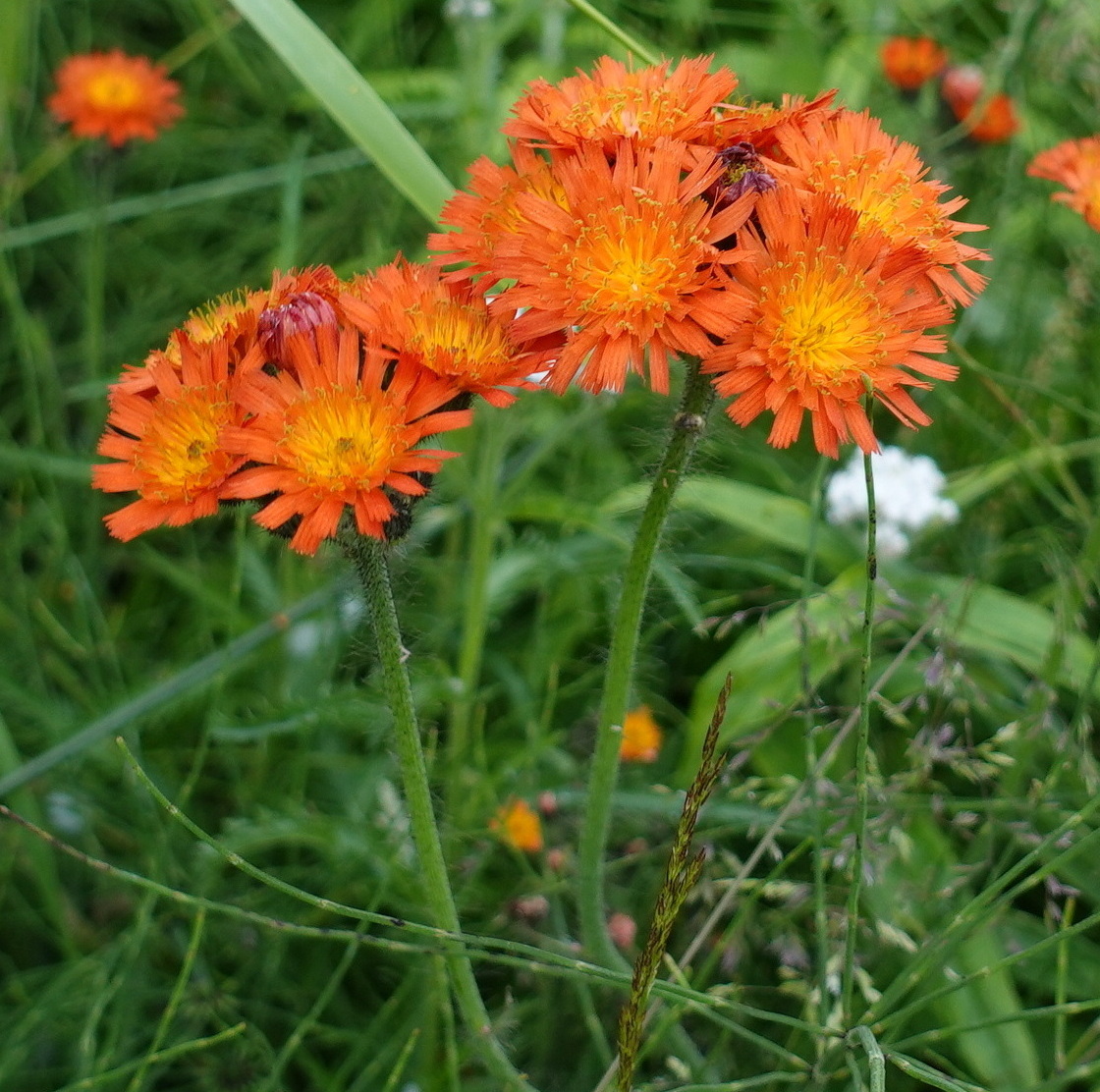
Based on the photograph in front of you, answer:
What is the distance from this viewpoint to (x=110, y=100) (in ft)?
8.50

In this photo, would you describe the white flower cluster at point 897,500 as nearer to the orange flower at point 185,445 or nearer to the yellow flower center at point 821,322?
the yellow flower center at point 821,322

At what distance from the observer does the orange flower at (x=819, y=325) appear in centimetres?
97

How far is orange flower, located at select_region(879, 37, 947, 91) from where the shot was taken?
2.76 meters

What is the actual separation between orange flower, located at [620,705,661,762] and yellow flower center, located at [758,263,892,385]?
0.97 metres

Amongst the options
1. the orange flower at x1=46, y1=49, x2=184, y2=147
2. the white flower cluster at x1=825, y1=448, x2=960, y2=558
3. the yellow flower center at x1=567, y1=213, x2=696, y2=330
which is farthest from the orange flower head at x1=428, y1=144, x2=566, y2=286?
A: the orange flower at x1=46, y1=49, x2=184, y2=147

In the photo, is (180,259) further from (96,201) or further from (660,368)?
(660,368)

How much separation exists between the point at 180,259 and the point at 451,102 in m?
0.93

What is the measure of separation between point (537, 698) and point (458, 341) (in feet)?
2.96

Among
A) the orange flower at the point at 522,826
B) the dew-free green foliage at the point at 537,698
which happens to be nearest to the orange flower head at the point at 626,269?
the dew-free green foliage at the point at 537,698

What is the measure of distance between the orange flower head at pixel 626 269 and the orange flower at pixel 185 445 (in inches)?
10.1

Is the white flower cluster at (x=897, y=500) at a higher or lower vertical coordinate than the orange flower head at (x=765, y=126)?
lower

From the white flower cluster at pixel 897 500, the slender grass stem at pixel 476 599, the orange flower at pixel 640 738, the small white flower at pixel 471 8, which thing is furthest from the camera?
the small white flower at pixel 471 8

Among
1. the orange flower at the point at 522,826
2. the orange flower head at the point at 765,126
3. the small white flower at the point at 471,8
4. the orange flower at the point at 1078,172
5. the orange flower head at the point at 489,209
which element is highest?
the small white flower at the point at 471,8

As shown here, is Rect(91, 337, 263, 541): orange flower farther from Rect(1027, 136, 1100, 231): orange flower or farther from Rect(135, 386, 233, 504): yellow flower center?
Rect(1027, 136, 1100, 231): orange flower
